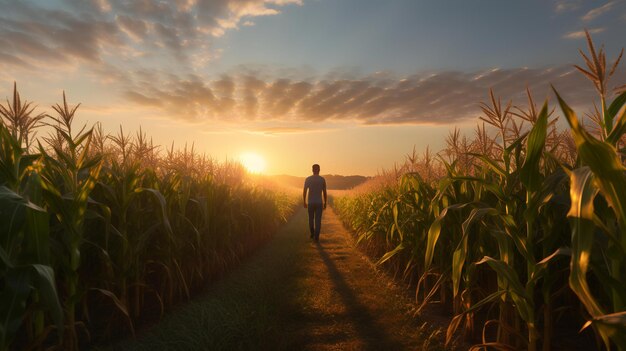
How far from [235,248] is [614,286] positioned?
605 cm

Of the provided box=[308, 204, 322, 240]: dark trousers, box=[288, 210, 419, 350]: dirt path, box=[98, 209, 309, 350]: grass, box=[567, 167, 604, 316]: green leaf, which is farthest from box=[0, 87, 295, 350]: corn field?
box=[308, 204, 322, 240]: dark trousers

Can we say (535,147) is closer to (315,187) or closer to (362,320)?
(362,320)

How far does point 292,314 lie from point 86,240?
8.05 feet

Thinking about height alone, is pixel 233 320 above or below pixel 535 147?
below

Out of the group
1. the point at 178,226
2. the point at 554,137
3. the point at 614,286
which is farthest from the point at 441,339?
the point at 178,226

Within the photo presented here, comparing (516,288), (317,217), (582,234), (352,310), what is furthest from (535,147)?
(317,217)

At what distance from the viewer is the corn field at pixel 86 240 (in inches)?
79.6

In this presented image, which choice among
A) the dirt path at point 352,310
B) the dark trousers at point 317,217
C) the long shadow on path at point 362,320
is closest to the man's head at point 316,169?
the dark trousers at point 317,217

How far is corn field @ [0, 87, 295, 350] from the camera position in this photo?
2021 mm

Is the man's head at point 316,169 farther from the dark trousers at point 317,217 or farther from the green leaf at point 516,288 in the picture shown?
the green leaf at point 516,288

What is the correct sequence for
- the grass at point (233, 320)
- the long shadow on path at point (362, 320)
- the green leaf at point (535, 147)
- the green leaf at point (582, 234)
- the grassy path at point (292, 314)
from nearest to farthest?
the green leaf at point (582, 234)
the green leaf at point (535, 147)
the grass at point (233, 320)
the grassy path at point (292, 314)
the long shadow on path at point (362, 320)

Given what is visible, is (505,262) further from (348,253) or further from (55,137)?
(348,253)

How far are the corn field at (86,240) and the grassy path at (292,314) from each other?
0.44 meters

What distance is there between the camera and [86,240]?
2.90m
